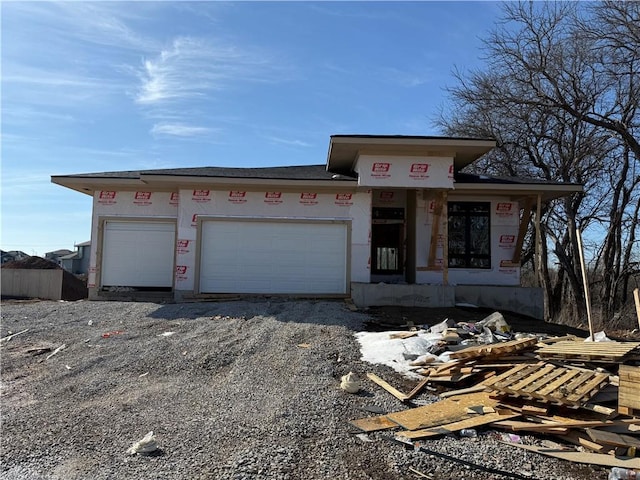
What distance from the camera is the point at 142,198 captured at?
15.2 m

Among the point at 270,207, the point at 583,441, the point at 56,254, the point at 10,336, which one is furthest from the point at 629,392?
the point at 56,254

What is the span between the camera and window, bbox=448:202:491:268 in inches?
604

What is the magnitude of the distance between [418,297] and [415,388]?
269 inches

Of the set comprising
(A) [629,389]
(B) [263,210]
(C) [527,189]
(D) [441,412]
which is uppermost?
(C) [527,189]

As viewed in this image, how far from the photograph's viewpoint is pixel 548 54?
64.4 ft

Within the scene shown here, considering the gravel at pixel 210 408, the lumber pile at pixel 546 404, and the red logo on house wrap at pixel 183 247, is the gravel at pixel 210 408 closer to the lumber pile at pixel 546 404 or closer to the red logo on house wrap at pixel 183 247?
the lumber pile at pixel 546 404

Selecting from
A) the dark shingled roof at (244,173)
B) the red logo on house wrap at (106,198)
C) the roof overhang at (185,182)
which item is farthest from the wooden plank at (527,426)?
the red logo on house wrap at (106,198)

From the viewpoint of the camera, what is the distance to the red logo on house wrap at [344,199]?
14414 mm

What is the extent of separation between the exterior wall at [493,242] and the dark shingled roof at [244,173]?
2929 millimetres

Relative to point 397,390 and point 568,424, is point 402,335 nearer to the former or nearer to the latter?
point 397,390

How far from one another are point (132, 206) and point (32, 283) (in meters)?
12.9

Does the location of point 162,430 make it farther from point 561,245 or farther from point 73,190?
point 561,245

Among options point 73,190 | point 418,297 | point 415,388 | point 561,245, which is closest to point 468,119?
point 561,245

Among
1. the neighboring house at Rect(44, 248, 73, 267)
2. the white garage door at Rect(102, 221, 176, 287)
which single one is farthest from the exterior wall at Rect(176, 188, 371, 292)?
the neighboring house at Rect(44, 248, 73, 267)
